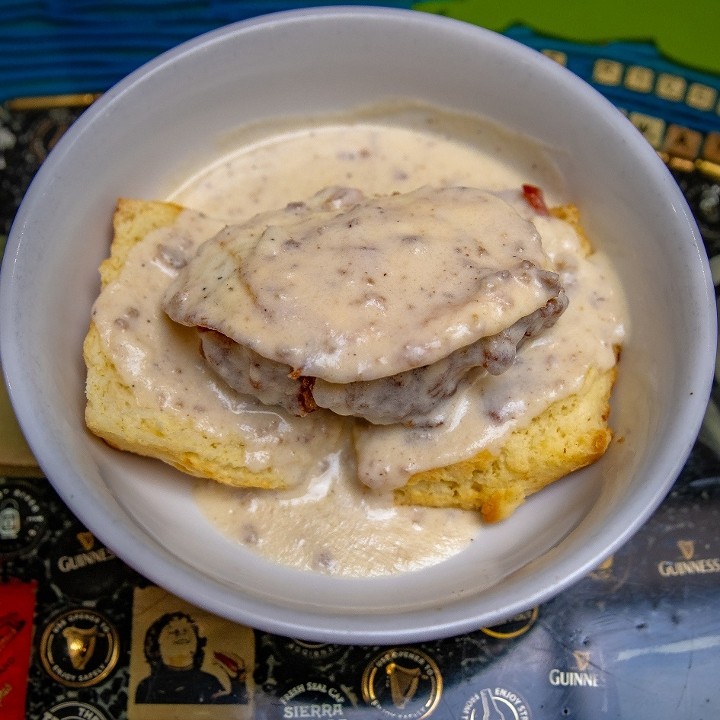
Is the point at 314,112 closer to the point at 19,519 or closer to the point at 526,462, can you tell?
the point at 526,462

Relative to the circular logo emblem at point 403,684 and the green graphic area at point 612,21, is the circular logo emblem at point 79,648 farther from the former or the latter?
the green graphic area at point 612,21

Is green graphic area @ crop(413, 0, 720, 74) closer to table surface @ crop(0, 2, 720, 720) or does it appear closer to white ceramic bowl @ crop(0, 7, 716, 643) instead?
white ceramic bowl @ crop(0, 7, 716, 643)

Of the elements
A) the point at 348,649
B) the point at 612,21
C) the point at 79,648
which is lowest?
the point at 79,648

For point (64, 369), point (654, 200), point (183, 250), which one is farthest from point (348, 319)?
point (654, 200)

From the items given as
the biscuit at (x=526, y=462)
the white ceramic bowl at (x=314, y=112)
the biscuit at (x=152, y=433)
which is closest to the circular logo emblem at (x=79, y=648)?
the white ceramic bowl at (x=314, y=112)

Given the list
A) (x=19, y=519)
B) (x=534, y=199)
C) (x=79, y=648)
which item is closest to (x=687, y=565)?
(x=534, y=199)
